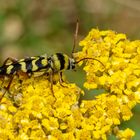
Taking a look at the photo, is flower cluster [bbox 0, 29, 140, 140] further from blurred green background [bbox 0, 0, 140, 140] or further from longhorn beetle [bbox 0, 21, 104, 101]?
blurred green background [bbox 0, 0, 140, 140]

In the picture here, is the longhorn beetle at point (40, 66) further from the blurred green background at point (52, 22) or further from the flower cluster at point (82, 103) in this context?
the blurred green background at point (52, 22)

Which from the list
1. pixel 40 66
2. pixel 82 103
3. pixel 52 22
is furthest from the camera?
pixel 52 22

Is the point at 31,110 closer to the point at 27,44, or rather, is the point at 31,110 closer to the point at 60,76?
the point at 60,76

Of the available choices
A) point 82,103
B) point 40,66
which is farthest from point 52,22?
point 82,103

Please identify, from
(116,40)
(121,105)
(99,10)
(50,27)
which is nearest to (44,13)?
(50,27)

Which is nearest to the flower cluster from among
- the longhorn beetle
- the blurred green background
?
the longhorn beetle

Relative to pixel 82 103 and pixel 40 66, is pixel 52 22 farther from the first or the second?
pixel 82 103
